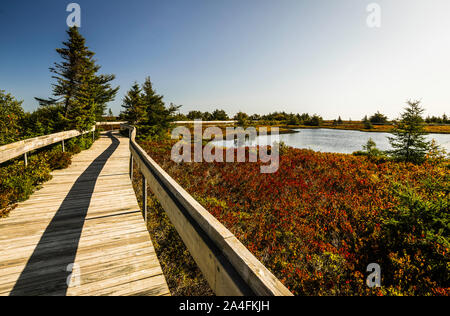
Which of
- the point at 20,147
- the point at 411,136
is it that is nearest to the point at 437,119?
the point at 411,136

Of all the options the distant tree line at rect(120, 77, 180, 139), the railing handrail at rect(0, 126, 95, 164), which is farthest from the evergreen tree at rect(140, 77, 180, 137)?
the railing handrail at rect(0, 126, 95, 164)

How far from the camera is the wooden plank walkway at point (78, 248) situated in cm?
231

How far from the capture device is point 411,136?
11.8 metres

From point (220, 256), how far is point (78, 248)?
2.82 metres

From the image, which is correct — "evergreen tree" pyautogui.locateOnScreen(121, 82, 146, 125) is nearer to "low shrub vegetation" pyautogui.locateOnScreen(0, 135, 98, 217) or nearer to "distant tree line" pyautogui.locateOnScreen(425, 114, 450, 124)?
"low shrub vegetation" pyautogui.locateOnScreen(0, 135, 98, 217)

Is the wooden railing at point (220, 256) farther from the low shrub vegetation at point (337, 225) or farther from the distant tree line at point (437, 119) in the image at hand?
the distant tree line at point (437, 119)

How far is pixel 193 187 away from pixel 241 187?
6.71 ft

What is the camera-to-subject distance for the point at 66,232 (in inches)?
134

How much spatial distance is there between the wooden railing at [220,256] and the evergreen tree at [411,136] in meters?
14.5

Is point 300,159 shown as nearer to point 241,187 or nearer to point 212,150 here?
point 241,187

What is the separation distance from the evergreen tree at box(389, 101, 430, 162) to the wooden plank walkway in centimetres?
1477

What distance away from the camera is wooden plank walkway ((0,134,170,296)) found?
2.31 metres

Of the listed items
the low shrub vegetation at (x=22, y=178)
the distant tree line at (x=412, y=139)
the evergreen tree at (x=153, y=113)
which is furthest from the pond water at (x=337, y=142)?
the low shrub vegetation at (x=22, y=178)
